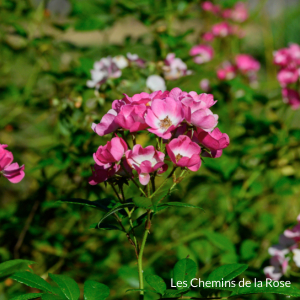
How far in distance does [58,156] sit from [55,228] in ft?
2.33

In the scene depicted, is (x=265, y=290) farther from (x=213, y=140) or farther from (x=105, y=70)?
(x=105, y=70)

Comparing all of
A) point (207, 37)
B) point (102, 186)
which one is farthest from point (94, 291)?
point (207, 37)

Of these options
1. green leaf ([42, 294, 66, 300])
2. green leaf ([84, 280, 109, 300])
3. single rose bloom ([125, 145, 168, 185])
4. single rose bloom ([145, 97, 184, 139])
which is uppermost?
single rose bloom ([145, 97, 184, 139])

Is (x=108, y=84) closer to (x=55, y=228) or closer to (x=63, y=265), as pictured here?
(x=63, y=265)

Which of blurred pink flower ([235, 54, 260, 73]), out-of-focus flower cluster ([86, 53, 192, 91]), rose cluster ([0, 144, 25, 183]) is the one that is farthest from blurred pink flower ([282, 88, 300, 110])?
rose cluster ([0, 144, 25, 183])

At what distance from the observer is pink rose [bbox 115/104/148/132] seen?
1.82ft

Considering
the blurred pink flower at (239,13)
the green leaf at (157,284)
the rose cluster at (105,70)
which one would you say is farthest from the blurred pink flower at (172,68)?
the blurred pink flower at (239,13)

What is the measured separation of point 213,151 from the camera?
1.97 feet

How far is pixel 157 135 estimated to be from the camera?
55cm

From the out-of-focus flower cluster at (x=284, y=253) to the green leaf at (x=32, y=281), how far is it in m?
0.59

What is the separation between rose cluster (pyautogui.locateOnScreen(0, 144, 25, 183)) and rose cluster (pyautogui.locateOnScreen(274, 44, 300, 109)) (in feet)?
3.32

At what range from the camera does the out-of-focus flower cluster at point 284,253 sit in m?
0.87

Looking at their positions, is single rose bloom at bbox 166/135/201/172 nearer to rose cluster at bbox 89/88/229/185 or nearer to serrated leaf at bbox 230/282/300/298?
rose cluster at bbox 89/88/229/185

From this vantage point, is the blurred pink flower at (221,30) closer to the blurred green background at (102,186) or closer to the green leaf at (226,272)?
the blurred green background at (102,186)
